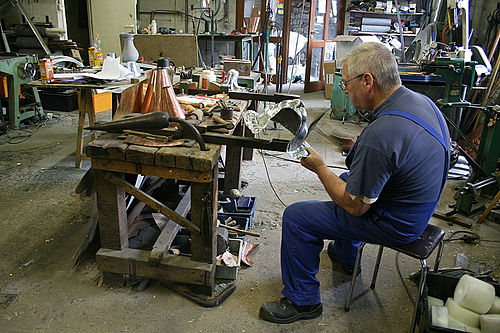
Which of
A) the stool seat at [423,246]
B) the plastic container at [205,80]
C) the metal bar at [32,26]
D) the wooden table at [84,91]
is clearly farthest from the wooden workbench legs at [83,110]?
the stool seat at [423,246]

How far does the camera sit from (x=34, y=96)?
16.6 ft

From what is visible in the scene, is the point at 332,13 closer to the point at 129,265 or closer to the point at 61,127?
the point at 61,127

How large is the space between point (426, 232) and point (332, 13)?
7.00m

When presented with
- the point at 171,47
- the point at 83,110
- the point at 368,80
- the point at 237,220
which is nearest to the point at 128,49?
the point at 83,110

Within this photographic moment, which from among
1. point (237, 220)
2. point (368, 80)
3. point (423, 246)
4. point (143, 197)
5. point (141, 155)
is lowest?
point (237, 220)

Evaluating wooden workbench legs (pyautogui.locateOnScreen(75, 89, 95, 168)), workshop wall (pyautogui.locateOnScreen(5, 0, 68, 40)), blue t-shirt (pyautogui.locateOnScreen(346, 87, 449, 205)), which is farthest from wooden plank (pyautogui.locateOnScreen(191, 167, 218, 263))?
workshop wall (pyautogui.locateOnScreen(5, 0, 68, 40))

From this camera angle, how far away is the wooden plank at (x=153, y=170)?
6.01 ft

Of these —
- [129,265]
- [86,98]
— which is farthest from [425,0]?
[129,265]

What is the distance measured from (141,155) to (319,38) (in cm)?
682

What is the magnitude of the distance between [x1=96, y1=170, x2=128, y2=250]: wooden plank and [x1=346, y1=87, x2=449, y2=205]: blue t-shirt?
1145mm

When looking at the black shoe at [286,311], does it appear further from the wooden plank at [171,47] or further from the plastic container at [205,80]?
the wooden plank at [171,47]

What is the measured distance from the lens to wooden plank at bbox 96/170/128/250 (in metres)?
1.99

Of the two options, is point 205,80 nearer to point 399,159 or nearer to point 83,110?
point 83,110

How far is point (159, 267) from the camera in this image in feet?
6.72
